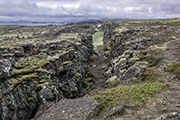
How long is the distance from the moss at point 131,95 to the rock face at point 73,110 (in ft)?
5.26

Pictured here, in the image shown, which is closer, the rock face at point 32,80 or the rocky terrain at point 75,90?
the rocky terrain at point 75,90

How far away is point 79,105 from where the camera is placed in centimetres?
2092

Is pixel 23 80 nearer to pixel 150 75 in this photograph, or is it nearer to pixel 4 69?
pixel 4 69

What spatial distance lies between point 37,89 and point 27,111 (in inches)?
194

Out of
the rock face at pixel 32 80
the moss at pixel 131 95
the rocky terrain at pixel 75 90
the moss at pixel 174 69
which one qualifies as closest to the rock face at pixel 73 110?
the rocky terrain at pixel 75 90

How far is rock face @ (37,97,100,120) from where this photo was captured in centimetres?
1870

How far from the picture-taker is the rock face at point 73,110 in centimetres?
1870

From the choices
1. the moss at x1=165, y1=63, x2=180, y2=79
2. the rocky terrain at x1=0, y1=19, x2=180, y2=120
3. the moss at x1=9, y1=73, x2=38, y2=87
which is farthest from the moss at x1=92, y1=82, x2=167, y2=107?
the moss at x1=9, y1=73, x2=38, y2=87

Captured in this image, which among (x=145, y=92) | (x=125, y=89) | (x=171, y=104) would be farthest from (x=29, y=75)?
(x=171, y=104)

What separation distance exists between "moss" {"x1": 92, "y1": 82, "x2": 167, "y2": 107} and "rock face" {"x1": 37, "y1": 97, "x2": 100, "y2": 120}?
5.26 ft

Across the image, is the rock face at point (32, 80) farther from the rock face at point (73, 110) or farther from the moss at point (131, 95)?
the moss at point (131, 95)

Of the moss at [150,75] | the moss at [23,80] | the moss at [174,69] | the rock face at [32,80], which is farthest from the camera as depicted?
the moss at [23,80]

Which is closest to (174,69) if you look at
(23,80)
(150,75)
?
(150,75)

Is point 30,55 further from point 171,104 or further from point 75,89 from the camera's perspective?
point 171,104
